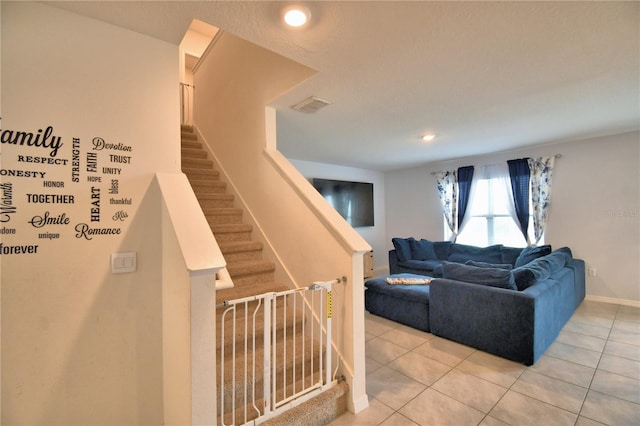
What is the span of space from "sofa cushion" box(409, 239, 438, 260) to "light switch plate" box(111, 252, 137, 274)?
16.2 feet

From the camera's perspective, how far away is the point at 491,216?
208 inches

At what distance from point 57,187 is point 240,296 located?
1.42 meters

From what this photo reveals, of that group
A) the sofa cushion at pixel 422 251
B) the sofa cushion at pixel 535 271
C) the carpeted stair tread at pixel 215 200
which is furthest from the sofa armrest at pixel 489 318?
the carpeted stair tread at pixel 215 200

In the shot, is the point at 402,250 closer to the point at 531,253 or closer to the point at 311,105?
the point at 531,253

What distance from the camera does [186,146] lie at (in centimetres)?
428

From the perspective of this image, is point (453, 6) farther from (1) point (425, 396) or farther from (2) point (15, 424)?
(2) point (15, 424)

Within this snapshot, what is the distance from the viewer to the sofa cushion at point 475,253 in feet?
16.1

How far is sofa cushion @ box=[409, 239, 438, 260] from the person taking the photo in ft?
18.2

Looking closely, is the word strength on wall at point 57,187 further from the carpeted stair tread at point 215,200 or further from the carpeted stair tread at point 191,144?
the carpeted stair tread at point 191,144

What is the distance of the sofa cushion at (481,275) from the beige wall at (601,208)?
8.34 feet

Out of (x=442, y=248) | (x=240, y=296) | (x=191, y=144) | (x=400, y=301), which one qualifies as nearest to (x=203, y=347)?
(x=240, y=296)

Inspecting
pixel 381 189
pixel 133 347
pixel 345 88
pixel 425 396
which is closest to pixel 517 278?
pixel 425 396

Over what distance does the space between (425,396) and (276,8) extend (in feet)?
8.93

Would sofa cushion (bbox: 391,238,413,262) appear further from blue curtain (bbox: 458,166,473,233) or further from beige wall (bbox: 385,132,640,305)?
beige wall (bbox: 385,132,640,305)
